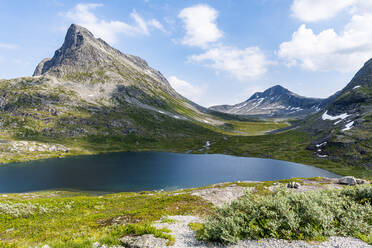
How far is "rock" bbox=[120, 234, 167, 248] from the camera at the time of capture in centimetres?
1152

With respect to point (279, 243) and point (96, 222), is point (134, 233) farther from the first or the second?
point (279, 243)

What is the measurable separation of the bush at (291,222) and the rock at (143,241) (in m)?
2.90

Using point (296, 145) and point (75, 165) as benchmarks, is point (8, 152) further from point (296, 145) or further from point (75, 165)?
point (296, 145)

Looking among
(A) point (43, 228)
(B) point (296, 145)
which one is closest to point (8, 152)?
(A) point (43, 228)

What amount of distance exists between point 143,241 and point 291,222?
33.4ft

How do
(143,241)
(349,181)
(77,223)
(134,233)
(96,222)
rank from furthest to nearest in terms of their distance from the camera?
(349,181)
(96,222)
(77,223)
(134,233)
(143,241)

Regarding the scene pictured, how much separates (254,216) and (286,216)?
86.5 inches

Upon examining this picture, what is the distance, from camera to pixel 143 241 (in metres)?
11.9

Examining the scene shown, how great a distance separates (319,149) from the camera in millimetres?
148375

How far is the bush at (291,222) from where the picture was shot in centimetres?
1194

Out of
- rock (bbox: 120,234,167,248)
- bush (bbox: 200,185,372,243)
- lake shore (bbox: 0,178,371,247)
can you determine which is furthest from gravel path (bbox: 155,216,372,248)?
rock (bbox: 120,234,167,248)

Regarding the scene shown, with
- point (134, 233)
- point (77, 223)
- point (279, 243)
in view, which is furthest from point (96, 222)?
point (279, 243)

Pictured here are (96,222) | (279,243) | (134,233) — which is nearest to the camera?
(279,243)

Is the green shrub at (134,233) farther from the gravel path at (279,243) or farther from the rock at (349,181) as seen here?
the rock at (349,181)
